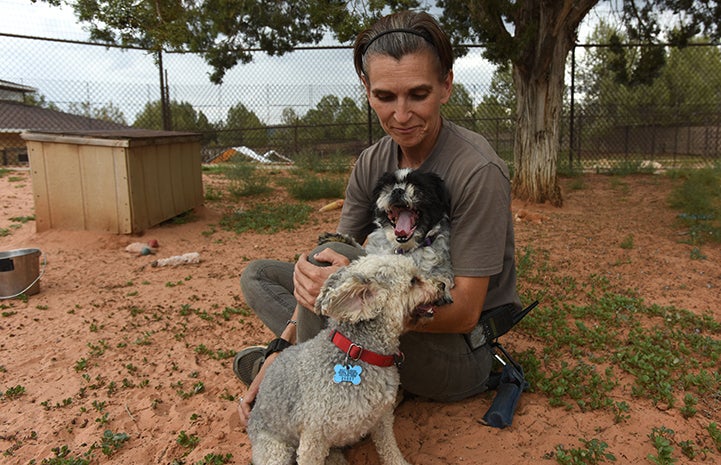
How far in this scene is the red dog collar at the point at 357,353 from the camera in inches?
83.4

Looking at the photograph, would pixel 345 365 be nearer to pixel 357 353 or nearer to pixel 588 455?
pixel 357 353

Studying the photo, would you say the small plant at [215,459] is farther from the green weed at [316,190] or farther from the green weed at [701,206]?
the green weed at [316,190]

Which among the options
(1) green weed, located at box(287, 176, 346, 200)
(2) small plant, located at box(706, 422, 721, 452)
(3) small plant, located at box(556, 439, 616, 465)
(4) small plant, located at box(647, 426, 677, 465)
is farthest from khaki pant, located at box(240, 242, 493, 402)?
(1) green weed, located at box(287, 176, 346, 200)

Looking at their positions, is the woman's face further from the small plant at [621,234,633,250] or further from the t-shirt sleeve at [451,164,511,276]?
the small plant at [621,234,633,250]

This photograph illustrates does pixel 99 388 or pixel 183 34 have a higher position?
pixel 183 34

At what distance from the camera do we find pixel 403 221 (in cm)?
294

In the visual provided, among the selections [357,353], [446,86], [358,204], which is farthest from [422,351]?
[446,86]

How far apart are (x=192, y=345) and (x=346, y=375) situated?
7.75ft

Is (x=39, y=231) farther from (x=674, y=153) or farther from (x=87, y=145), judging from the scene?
(x=674, y=153)

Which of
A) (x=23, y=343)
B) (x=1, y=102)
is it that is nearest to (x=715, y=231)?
(x=23, y=343)

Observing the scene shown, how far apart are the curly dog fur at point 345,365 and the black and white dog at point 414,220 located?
0.50 meters

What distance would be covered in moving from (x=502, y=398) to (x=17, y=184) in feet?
33.7

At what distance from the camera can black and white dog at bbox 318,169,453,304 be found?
2.70m

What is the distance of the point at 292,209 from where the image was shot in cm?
870
